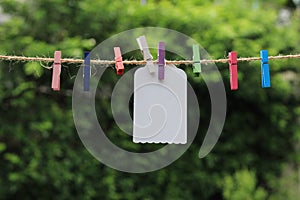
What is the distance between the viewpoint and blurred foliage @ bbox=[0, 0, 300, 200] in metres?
2.99

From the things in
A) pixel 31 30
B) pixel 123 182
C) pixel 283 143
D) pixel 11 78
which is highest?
pixel 31 30

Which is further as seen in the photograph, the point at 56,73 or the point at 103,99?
the point at 103,99

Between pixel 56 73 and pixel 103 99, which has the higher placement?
pixel 103 99

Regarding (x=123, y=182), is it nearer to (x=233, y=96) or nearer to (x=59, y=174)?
(x=59, y=174)

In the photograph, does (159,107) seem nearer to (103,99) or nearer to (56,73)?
(56,73)

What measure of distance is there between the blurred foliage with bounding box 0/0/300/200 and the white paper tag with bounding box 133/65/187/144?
1.29 m

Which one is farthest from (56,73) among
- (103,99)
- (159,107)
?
(103,99)

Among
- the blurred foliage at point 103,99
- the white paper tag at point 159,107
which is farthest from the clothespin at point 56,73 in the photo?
the blurred foliage at point 103,99

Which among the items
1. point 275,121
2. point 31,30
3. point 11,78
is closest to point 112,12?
point 31,30

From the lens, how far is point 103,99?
321 centimetres

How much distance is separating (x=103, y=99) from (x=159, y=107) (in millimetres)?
1659

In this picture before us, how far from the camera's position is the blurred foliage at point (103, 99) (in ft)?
9.82

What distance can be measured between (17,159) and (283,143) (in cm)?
185

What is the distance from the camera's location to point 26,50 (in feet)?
9.31
